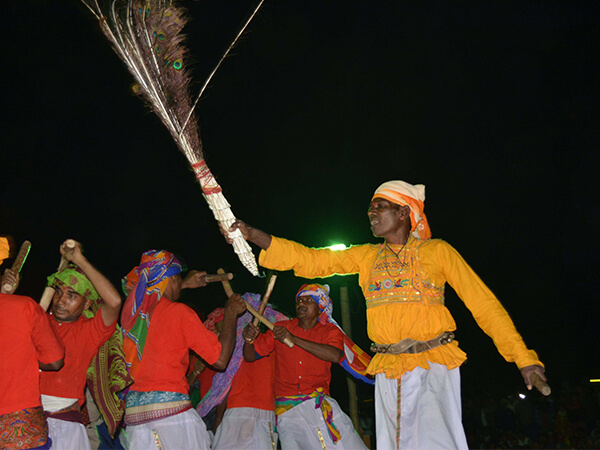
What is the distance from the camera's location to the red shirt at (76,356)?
4.32 m

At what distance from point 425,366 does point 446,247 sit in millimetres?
837

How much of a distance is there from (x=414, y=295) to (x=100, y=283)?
211 centimetres

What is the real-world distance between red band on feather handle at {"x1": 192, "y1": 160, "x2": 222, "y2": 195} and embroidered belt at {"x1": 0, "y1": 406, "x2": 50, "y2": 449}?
1.70 meters

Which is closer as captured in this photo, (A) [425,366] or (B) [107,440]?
(A) [425,366]

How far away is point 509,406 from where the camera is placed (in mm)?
10141

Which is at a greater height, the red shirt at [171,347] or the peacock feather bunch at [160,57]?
the peacock feather bunch at [160,57]

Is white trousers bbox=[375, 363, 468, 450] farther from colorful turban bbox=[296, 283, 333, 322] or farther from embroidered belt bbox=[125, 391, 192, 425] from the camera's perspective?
colorful turban bbox=[296, 283, 333, 322]

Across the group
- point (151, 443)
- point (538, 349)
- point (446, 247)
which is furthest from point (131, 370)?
point (538, 349)

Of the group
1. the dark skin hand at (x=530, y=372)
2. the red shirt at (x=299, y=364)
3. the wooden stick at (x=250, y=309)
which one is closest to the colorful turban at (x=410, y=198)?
the dark skin hand at (x=530, y=372)

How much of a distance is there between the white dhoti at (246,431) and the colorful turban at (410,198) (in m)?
2.85

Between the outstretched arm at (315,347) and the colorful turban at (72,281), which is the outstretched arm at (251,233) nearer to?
the colorful turban at (72,281)

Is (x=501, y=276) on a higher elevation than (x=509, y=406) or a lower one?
higher

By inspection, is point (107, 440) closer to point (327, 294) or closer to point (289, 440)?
point (289, 440)

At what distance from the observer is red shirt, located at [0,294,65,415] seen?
11.9 feet
